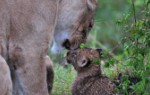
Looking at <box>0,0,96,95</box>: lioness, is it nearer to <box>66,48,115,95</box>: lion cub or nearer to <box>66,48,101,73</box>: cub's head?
<box>66,48,115,95</box>: lion cub

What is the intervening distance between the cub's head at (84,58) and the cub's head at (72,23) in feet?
0.24

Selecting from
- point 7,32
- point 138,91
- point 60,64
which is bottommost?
point 60,64

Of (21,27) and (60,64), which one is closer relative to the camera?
(21,27)

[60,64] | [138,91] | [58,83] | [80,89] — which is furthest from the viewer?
[60,64]

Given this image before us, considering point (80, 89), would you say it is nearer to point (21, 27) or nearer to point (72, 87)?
point (72, 87)

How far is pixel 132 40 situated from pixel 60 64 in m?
1.78

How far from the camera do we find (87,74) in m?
6.49

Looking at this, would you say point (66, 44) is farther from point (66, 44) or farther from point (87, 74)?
point (87, 74)

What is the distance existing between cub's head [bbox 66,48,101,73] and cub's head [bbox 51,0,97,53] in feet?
0.24

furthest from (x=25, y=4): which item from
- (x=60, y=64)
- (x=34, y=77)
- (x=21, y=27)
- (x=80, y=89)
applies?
(x=60, y=64)

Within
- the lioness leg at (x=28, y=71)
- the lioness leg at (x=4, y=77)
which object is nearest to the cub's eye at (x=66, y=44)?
the lioness leg at (x=28, y=71)

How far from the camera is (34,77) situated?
5.91m

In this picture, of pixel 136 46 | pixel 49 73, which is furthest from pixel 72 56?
pixel 136 46

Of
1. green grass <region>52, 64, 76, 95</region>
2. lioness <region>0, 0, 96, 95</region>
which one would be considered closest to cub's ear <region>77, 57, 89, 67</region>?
green grass <region>52, 64, 76, 95</region>
